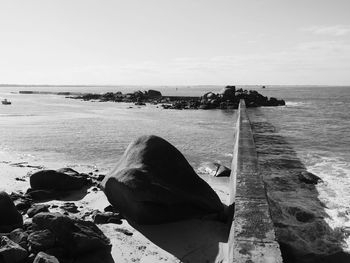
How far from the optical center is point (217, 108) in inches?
1967

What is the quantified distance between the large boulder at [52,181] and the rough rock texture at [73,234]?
402 centimetres

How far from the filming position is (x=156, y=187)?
7332mm

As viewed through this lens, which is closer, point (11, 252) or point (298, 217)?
point (11, 252)

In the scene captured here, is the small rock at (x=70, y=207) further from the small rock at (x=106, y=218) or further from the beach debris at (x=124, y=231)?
the beach debris at (x=124, y=231)

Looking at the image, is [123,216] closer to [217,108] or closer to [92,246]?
[92,246]

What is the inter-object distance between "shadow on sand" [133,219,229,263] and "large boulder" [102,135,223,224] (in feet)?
0.78

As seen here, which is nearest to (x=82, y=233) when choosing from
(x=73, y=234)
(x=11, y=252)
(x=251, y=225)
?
(x=73, y=234)

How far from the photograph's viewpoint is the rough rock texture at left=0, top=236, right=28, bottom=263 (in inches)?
204

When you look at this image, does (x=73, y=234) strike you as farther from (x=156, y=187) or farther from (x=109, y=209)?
(x=109, y=209)

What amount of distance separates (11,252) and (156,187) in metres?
3.04

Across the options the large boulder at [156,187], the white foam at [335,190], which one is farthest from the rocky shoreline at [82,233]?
the white foam at [335,190]

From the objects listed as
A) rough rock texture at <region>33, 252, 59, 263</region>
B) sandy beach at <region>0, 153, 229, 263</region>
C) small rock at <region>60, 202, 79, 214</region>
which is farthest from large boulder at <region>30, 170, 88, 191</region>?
rough rock texture at <region>33, 252, 59, 263</region>

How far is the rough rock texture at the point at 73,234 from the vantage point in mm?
5726

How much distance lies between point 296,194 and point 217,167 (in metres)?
3.28
